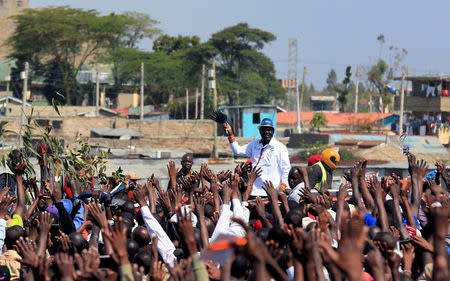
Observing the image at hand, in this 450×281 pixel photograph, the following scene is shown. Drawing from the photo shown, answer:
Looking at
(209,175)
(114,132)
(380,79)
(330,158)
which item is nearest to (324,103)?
(380,79)

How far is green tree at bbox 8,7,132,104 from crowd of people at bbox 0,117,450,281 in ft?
167

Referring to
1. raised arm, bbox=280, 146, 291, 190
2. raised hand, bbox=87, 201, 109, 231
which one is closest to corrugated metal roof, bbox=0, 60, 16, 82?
raised arm, bbox=280, 146, 291, 190

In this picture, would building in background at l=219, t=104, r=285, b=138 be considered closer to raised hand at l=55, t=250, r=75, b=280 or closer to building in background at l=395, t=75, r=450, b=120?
building in background at l=395, t=75, r=450, b=120

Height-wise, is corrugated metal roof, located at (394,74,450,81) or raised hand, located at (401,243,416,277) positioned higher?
corrugated metal roof, located at (394,74,450,81)

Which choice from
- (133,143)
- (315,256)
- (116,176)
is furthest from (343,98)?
(315,256)

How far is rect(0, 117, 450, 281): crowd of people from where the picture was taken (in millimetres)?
3881

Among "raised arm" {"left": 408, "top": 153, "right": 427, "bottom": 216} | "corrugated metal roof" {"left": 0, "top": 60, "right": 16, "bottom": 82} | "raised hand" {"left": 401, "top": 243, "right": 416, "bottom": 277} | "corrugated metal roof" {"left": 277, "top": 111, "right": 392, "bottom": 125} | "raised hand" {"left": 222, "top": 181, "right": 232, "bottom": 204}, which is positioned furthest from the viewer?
"corrugated metal roof" {"left": 0, "top": 60, "right": 16, "bottom": 82}

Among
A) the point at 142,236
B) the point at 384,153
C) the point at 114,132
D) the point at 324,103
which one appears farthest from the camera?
the point at 324,103

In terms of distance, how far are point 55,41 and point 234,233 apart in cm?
5518

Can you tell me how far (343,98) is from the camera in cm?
6350

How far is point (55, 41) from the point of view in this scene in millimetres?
58312

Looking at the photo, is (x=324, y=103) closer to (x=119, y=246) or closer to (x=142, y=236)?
(x=142, y=236)

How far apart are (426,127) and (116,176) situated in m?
38.5

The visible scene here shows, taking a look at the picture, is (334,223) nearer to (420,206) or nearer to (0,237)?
(420,206)
